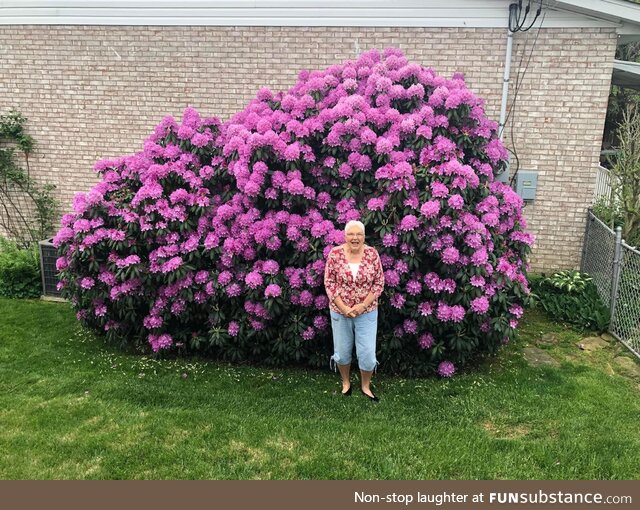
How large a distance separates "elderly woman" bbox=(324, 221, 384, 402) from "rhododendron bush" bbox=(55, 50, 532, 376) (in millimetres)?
356

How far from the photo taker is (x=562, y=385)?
4.87 metres

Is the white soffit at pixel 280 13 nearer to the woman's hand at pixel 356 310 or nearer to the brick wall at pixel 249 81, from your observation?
the brick wall at pixel 249 81

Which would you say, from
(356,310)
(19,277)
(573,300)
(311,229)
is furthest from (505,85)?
(19,277)

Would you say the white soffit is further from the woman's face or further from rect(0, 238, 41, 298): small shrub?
the woman's face

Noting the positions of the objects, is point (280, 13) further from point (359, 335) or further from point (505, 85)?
point (359, 335)

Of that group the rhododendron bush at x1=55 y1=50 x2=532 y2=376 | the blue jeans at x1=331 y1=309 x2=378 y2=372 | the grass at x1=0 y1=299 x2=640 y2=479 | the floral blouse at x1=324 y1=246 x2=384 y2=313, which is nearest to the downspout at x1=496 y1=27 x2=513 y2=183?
the rhododendron bush at x1=55 y1=50 x2=532 y2=376

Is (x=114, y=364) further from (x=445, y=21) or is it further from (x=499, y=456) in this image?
(x=445, y=21)

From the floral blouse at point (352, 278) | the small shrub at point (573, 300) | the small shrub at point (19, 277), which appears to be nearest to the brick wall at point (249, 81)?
the small shrub at point (573, 300)

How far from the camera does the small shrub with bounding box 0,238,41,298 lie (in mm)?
7238

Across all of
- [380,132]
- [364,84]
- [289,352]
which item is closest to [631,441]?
[289,352]

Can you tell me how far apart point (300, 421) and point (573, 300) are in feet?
13.0

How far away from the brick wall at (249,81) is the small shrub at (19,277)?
4.77ft

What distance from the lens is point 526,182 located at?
7113mm

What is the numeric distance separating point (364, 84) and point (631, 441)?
3.91 meters
